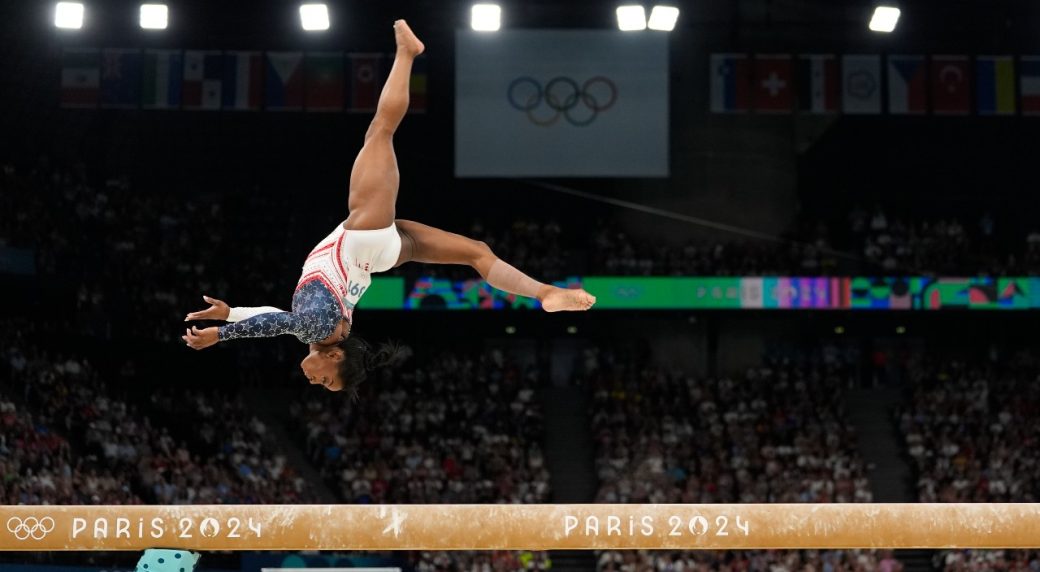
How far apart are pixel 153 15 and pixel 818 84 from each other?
48.7 ft

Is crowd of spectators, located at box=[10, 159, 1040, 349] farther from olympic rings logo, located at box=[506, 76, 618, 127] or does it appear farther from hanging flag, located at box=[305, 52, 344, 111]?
hanging flag, located at box=[305, 52, 344, 111]

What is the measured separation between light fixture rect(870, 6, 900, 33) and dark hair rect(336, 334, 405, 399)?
13.6 metres

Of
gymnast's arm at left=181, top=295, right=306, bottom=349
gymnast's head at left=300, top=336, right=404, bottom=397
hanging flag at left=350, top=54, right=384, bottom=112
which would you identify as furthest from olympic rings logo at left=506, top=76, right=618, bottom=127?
gymnast's arm at left=181, top=295, right=306, bottom=349

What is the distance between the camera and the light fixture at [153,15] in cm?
1798

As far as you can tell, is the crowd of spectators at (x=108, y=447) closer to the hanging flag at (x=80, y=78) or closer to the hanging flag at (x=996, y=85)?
the hanging flag at (x=80, y=78)

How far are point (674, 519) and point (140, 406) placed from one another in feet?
57.4

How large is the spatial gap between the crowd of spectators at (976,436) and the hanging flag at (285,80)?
48.0ft

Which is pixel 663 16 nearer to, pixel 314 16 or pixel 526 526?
pixel 314 16

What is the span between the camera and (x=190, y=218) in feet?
90.4

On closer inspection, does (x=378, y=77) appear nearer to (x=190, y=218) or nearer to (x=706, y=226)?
(x=190, y=218)

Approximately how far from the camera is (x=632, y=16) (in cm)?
1817

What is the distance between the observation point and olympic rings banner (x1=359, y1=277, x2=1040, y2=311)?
25797 millimetres

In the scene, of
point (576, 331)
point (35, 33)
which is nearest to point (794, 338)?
point (576, 331)

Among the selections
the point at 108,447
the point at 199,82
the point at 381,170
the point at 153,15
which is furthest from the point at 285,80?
the point at 381,170
